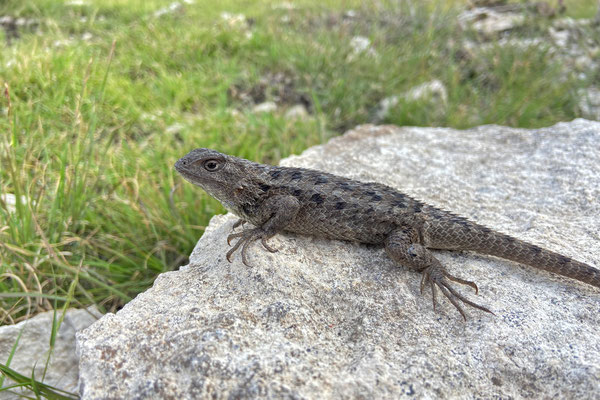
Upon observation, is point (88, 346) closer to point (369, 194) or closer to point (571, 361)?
point (369, 194)

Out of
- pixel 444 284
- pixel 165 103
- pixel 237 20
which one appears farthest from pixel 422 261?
pixel 237 20

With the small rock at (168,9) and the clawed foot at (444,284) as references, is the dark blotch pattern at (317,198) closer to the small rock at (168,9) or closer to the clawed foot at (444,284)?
the clawed foot at (444,284)

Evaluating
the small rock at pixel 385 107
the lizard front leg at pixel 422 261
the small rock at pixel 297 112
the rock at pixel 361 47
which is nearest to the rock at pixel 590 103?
the small rock at pixel 385 107

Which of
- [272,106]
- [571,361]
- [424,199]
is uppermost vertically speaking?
[571,361]

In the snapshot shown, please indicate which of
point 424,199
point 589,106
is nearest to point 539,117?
point 589,106

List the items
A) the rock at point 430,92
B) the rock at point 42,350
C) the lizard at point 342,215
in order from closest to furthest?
the lizard at point 342,215 → the rock at point 42,350 → the rock at point 430,92

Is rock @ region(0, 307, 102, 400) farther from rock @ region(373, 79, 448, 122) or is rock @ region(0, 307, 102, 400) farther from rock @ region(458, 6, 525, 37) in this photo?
rock @ region(458, 6, 525, 37)

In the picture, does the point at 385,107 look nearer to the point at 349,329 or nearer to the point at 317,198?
the point at 317,198
